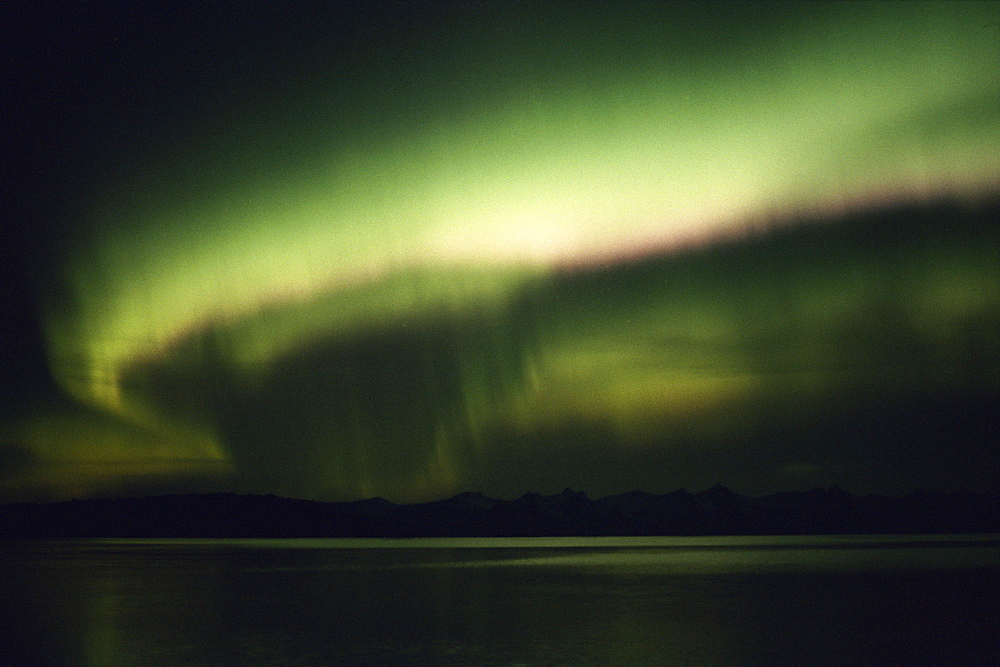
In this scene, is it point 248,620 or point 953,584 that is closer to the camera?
point 248,620

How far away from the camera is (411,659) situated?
22.3 m

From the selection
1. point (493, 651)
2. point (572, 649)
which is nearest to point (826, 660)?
point (572, 649)

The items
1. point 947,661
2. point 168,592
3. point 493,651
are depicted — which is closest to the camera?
point 947,661

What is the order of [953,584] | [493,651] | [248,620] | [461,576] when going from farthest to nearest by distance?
[461,576], [953,584], [248,620], [493,651]

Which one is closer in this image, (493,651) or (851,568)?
(493,651)

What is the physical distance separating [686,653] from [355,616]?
46.2 ft

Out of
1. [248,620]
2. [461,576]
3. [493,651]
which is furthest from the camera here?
[461,576]

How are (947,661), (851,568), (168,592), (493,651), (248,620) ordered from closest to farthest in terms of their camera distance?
(947,661)
(493,651)
(248,620)
(168,592)
(851,568)

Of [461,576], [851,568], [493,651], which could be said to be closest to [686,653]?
[493,651]

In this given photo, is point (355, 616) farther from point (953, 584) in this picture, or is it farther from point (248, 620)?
point (953, 584)

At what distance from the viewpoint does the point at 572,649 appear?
78.4 ft

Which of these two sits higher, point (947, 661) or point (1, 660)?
point (1, 660)

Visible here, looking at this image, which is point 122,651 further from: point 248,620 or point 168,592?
point 168,592

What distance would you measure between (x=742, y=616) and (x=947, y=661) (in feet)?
37.0
